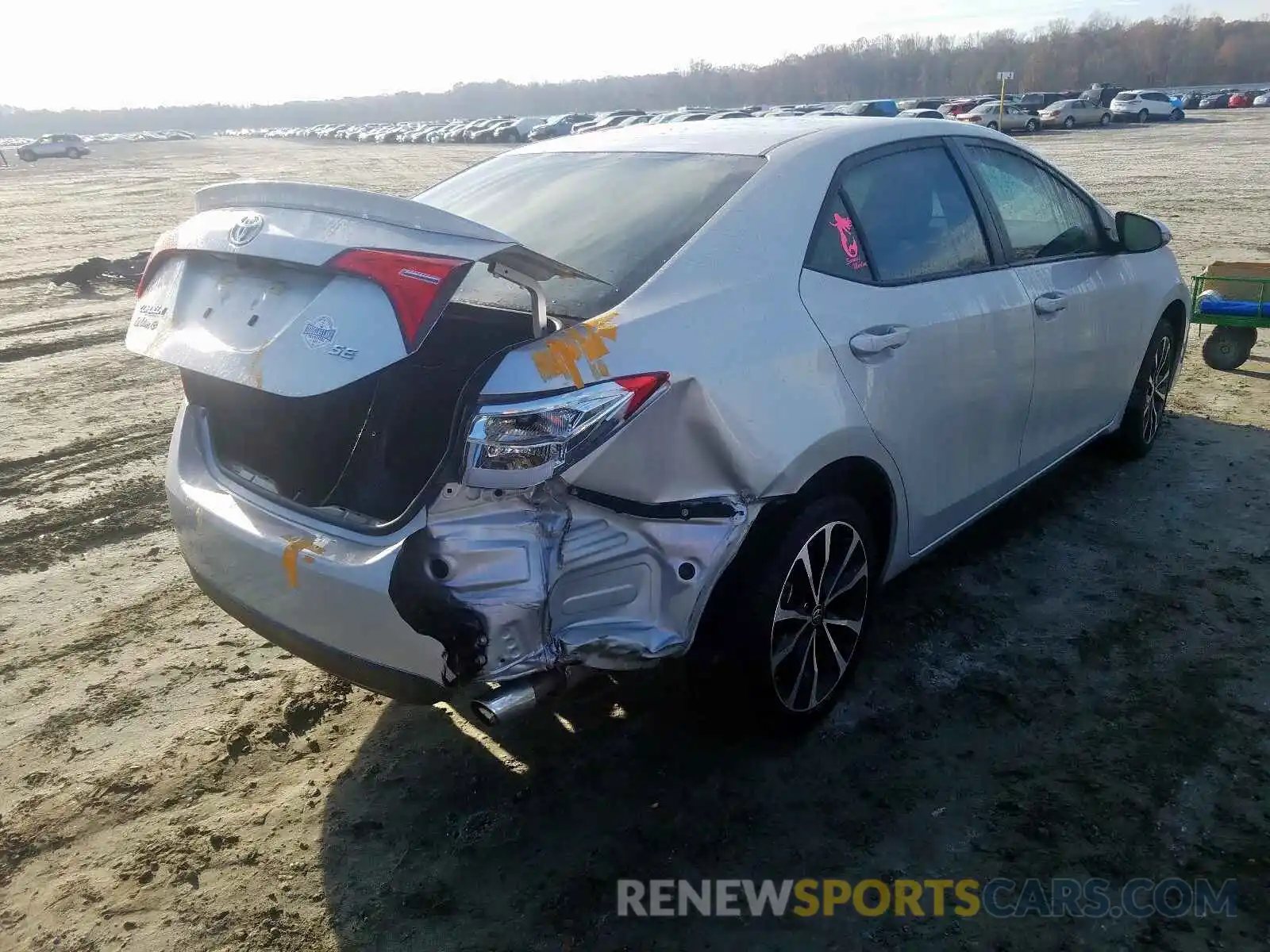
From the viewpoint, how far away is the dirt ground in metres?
2.39

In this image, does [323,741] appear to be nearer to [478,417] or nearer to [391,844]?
[391,844]

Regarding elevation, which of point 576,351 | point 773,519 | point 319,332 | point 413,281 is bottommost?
point 773,519

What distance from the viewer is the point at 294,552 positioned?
2.35 m

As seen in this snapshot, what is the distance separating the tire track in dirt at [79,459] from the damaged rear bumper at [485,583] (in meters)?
3.50

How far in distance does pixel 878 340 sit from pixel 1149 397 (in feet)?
9.29

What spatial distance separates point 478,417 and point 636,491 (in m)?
0.42

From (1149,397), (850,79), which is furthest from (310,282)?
(850,79)

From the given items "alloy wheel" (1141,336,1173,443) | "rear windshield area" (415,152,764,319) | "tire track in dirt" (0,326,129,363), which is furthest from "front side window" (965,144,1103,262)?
"tire track in dirt" (0,326,129,363)

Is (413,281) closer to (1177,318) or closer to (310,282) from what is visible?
(310,282)

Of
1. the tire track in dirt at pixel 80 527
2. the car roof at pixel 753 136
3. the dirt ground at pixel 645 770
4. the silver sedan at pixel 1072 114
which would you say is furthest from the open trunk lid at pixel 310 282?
the silver sedan at pixel 1072 114

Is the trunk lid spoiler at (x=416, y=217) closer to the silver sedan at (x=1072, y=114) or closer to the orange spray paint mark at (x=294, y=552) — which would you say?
the orange spray paint mark at (x=294, y=552)

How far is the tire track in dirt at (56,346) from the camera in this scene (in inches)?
323

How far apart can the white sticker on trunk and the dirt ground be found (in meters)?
1.38

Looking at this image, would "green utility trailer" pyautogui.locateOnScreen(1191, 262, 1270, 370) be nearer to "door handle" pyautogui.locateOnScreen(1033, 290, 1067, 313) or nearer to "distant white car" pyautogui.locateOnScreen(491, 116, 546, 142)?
"door handle" pyautogui.locateOnScreen(1033, 290, 1067, 313)
